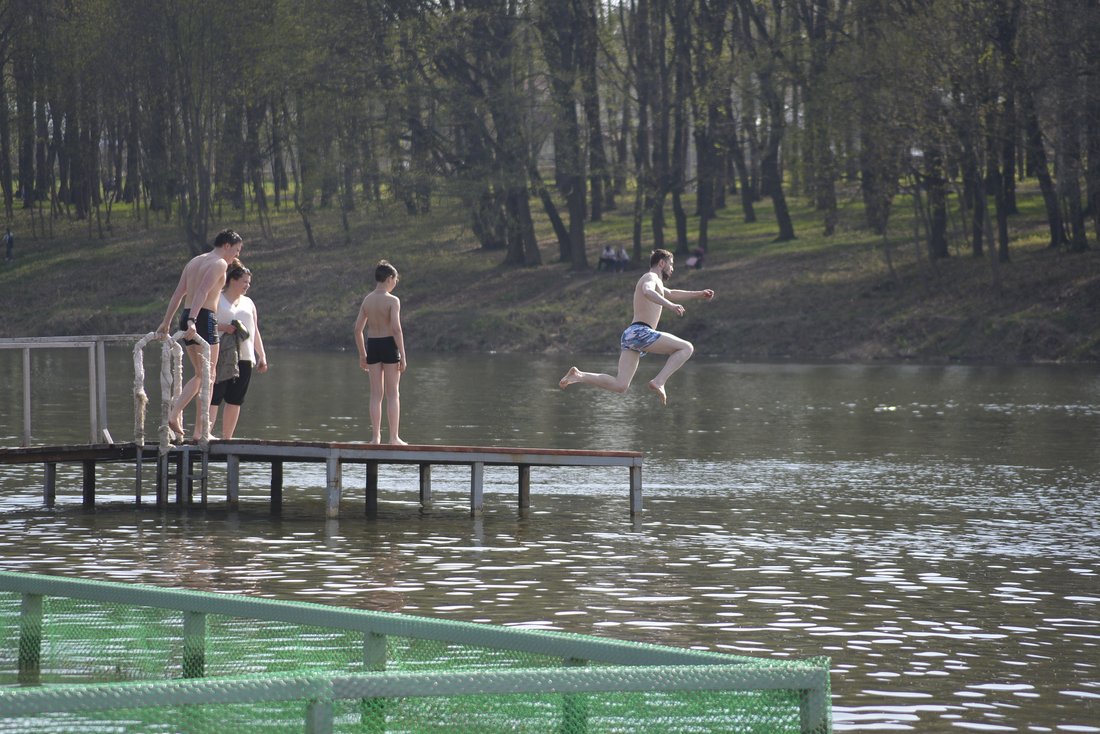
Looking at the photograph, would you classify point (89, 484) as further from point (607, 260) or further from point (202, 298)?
point (607, 260)

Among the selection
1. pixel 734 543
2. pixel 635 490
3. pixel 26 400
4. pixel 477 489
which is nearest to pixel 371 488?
pixel 477 489

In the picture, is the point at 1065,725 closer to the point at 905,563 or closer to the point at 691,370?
the point at 905,563

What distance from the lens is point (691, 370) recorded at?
140 ft

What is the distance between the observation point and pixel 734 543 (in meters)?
14.2

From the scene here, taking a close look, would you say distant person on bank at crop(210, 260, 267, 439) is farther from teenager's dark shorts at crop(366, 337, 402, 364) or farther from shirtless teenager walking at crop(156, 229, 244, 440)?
teenager's dark shorts at crop(366, 337, 402, 364)

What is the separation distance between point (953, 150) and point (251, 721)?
45553 mm

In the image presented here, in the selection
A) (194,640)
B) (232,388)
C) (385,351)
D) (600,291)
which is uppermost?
(385,351)

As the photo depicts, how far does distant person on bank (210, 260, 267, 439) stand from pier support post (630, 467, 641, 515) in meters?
3.71

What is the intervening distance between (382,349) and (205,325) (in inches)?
67.8

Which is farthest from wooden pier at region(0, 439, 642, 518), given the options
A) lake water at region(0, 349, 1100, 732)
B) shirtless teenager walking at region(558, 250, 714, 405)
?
shirtless teenager walking at region(558, 250, 714, 405)

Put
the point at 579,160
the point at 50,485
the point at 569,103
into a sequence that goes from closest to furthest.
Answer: the point at 50,485 → the point at 569,103 → the point at 579,160

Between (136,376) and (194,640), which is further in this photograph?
(136,376)

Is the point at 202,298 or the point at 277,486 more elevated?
the point at 202,298

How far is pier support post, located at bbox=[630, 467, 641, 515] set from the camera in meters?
16.2
